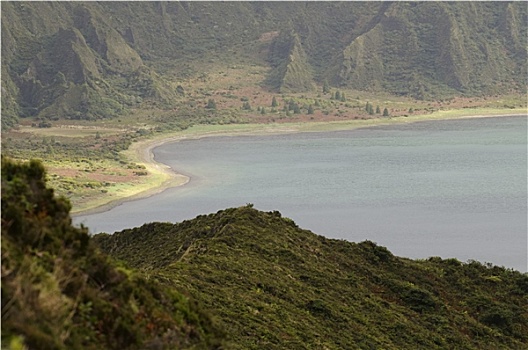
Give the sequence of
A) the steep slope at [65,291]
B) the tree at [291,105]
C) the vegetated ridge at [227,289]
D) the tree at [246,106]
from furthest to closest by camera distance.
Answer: the tree at [246,106] < the tree at [291,105] < the vegetated ridge at [227,289] < the steep slope at [65,291]

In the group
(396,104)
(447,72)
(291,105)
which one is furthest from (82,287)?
(447,72)

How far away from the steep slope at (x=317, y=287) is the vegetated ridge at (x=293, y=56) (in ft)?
357

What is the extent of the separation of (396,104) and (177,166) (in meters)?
70.5

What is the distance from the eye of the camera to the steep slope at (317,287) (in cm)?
2109

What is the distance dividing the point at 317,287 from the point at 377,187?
55091 mm

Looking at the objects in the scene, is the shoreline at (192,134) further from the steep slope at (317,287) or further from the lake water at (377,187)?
the steep slope at (317,287)

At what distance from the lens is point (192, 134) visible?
124 meters

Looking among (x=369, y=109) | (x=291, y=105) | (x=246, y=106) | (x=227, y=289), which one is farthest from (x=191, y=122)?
(x=227, y=289)

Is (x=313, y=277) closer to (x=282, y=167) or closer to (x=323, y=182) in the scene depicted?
(x=323, y=182)

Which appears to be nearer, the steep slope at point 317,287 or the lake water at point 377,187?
the steep slope at point 317,287

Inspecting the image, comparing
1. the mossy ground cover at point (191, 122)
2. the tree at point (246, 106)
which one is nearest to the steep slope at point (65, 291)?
the mossy ground cover at point (191, 122)

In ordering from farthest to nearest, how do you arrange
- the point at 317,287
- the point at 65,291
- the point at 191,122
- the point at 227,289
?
the point at 191,122 → the point at 317,287 → the point at 227,289 → the point at 65,291

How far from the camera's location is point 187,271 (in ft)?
74.5

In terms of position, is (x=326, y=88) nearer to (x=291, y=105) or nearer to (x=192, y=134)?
(x=291, y=105)
